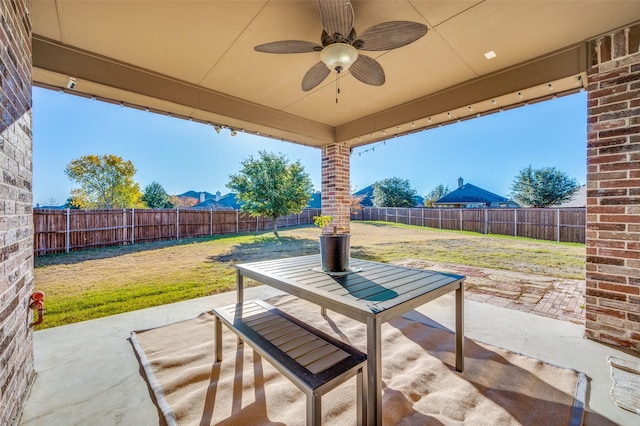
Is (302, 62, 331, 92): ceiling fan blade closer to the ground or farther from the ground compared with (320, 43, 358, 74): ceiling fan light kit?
farther from the ground

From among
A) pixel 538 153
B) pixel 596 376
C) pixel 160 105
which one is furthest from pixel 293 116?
pixel 538 153

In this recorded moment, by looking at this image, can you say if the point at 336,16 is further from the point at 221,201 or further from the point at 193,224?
the point at 221,201

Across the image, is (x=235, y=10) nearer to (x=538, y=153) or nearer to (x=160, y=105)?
(x=160, y=105)

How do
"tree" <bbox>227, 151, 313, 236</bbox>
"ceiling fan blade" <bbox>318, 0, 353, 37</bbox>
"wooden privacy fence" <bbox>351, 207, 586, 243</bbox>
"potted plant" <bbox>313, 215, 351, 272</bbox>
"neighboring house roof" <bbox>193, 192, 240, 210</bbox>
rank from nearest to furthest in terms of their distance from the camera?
"ceiling fan blade" <bbox>318, 0, 353, 37</bbox>
"potted plant" <bbox>313, 215, 351, 272</bbox>
"wooden privacy fence" <bbox>351, 207, 586, 243</bbox>
"tree" <bbox>227, 151, 313, 236</bbox>
"neighboring house roof" <bbox>193, 192, 240, 210</bbox>

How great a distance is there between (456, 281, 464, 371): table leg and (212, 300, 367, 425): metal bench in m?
0.92

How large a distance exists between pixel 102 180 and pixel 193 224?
870cm

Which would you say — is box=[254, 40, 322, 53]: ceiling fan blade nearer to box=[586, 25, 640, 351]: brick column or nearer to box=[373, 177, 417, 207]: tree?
box=[586, 25, 640, 351]: brick column

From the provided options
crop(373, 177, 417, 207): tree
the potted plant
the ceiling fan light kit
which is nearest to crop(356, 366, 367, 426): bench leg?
the potted plant

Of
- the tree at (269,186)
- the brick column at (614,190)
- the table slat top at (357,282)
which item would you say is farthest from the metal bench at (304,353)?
the tree at (269,186)

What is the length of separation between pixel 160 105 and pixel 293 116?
1.74 m

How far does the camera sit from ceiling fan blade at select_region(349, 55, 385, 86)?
2.05 metres

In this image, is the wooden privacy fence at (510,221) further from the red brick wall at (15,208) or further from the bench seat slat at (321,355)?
the red brick wall at (15,208)

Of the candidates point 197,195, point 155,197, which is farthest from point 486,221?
point 197,195

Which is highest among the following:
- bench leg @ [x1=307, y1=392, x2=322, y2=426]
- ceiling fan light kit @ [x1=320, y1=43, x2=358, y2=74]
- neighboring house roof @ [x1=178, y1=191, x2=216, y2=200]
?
neighboring house roof @ [x1=178, y1=191, x2=216, y2=200]
